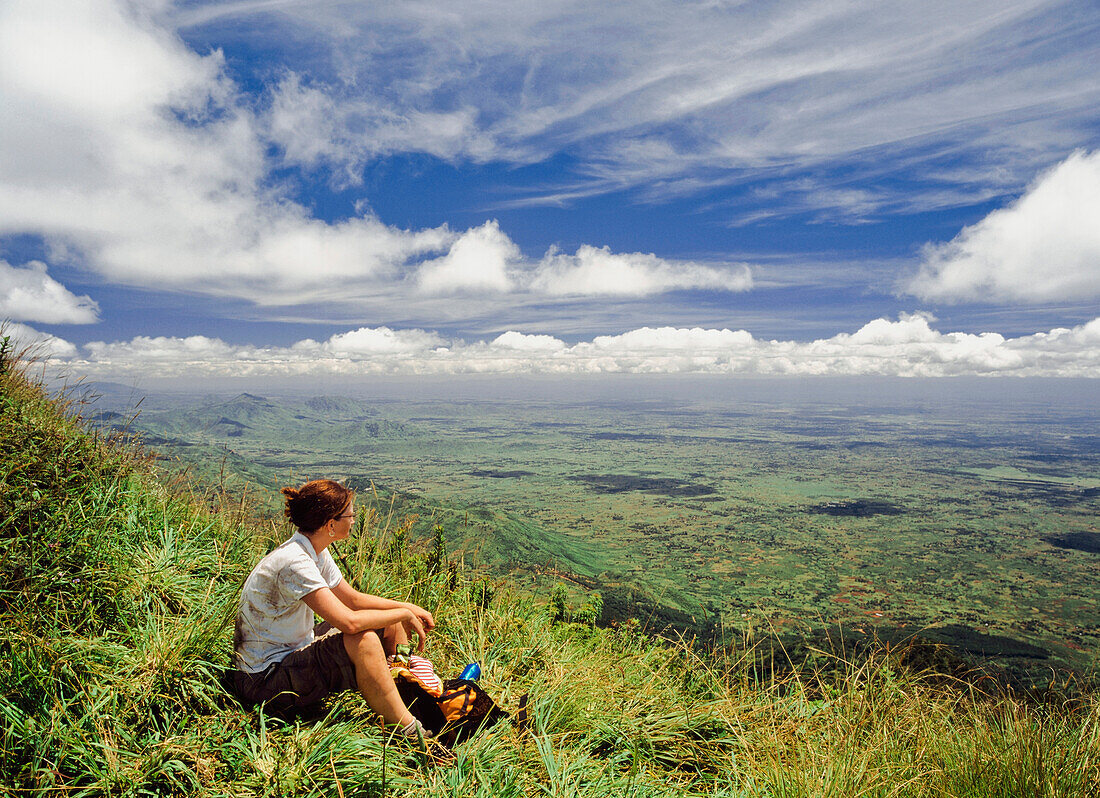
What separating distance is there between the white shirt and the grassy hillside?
0.33m

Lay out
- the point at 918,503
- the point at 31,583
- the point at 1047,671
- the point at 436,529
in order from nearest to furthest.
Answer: the point at 31,583
the point at 436,529
the point at 1047,671
the point at 918,503

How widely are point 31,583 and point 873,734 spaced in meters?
7.23

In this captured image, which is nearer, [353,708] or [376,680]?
[376,680]

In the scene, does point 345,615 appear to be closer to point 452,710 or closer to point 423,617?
point 423,617

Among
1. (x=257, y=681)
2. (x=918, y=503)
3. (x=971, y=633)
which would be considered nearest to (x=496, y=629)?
(x=257, y=681)

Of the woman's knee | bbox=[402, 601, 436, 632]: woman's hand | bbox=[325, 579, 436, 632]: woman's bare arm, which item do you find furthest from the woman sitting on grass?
bbox=[325, 579, 436, 632]: woman's bare arm

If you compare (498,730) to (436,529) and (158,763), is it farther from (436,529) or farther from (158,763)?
(436,529)

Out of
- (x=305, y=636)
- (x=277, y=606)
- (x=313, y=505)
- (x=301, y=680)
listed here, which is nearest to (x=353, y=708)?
(x=301, y=680)

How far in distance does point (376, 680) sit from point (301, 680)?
56cm

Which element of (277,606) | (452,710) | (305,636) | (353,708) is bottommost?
(353,708)

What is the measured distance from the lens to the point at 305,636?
3.82m

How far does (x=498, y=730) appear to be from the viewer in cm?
367

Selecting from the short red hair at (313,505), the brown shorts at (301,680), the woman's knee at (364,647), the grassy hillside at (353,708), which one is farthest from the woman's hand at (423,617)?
the short red hair at (313,505)

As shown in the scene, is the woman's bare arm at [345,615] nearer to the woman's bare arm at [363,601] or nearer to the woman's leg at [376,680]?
the woman's leg at [376,680]
